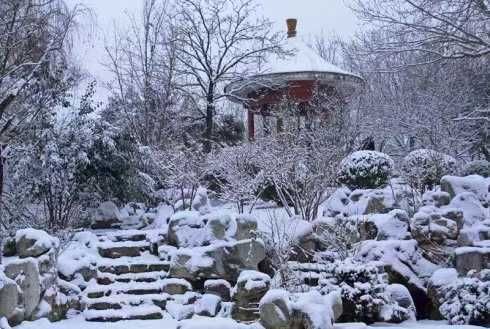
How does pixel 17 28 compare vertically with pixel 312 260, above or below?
above

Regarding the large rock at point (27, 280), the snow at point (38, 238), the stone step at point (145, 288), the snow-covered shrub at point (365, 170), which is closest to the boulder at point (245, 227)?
the stone step at point (145, 288)

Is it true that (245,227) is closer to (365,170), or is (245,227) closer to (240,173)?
(240,173)

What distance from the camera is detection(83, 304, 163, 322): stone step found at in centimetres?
802

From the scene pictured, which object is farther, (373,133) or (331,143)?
(373,133)

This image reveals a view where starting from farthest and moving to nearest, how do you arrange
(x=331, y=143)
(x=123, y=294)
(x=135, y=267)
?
1. (x=331, y=143)
2. (x=135, y=267)
3. (x=123, y=294)

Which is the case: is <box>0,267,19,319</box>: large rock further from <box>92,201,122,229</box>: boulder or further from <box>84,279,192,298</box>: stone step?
<box>92,201,122,229</box>: boulder

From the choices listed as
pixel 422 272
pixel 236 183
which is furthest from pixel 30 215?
pixel 422 272

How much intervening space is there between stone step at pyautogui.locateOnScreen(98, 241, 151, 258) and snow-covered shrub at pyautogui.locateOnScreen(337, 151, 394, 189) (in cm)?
A: 449

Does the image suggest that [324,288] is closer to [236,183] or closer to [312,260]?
[312,260]

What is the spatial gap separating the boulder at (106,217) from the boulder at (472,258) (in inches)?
274

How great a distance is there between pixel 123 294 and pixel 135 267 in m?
0.76

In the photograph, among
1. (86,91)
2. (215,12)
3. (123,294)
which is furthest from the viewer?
(215,12)

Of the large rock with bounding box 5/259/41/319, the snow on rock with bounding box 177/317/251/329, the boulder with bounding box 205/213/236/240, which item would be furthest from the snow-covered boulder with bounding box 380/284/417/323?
the large rock with bounding box 5/259/41/319

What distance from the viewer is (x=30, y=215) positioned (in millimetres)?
11117
